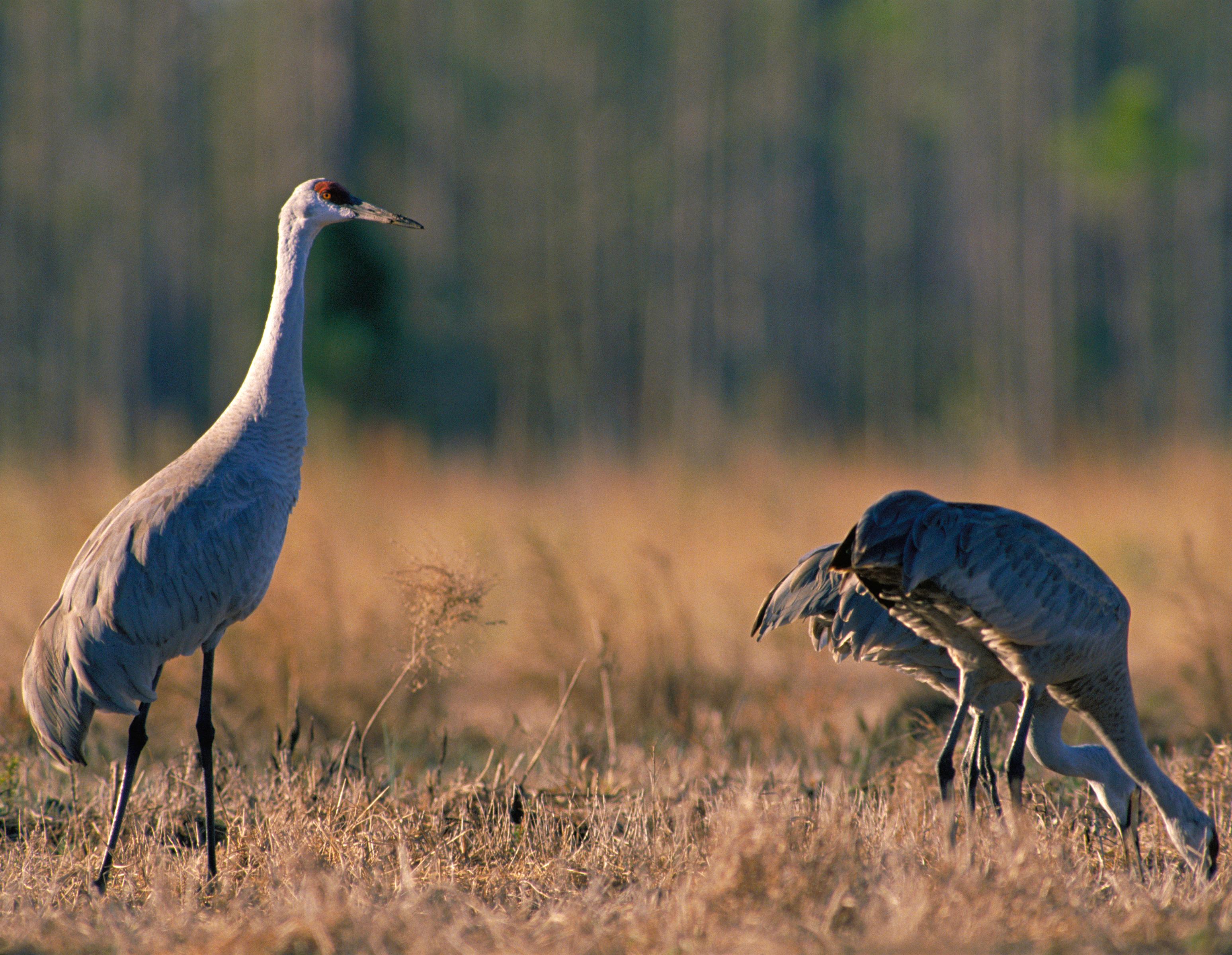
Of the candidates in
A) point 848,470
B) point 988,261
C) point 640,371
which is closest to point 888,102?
point 988,261

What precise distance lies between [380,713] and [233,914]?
2.69m

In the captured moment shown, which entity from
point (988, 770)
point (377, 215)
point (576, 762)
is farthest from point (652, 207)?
point (988, 770)

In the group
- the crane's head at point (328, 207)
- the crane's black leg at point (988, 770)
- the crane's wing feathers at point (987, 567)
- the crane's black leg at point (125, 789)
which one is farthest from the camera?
the crane's head at point (328, 207)

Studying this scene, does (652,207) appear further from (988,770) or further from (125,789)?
(125,789)

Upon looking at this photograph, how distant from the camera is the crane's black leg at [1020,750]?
3.99m

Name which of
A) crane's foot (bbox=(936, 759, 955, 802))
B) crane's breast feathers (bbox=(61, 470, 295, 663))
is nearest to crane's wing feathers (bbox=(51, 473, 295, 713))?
crane's breast feathers (bbox=(61, 470, 295, 663))

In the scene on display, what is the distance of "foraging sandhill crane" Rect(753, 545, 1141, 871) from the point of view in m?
4.12

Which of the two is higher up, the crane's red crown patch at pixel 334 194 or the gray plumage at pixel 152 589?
the crane's red crown patch at pixel 334 194

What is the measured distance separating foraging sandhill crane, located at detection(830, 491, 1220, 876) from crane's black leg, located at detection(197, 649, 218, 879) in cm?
213

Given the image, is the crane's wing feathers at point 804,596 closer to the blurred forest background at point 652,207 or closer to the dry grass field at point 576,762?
the dry grass field at point 576,762

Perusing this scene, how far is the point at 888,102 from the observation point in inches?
1372

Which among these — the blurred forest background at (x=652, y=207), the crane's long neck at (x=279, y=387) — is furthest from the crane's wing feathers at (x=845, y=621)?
the blurred forest background at (x=652, y=207)

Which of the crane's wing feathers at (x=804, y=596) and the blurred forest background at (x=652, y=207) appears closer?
the crane's wing feathers at (x=804, y=596)

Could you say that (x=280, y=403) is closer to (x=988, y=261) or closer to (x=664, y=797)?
(x=664, y=797)
